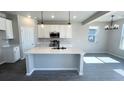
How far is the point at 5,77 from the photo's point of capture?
3311mm

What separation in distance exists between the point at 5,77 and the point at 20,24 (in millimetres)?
3065

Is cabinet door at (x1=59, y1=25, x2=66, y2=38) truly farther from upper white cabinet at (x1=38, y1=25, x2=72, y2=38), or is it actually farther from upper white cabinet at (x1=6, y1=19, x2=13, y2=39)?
upper white cabinet at (x1=6, y1=19, x2=13, y2=39)

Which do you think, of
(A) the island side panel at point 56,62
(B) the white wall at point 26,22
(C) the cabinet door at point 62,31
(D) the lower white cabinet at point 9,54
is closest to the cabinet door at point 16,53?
(D) the lower white cabinet at point 9,54

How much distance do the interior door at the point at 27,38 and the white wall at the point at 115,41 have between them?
5667mm

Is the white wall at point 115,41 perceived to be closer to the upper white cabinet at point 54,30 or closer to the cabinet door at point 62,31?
the upper white cabinet at point 54,30

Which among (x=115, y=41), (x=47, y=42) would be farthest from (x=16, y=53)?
(x=115, y=41)

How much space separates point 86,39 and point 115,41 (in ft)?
6.74

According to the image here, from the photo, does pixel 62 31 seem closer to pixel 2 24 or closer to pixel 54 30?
pixel 54 30

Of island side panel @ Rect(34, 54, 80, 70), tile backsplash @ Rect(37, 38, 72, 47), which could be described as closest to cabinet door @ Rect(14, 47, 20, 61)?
island side panel @ Rect(34, 54, 80, 70)

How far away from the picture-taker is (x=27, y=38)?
234 inches

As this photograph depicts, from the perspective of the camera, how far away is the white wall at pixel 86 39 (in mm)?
7684

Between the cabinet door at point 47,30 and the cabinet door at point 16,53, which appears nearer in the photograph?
the cabinet door at point 16,53
